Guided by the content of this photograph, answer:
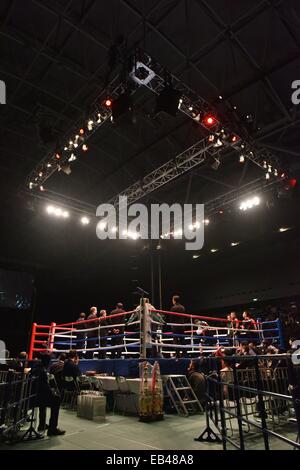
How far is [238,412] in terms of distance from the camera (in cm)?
339

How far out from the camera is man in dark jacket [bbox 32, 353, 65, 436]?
5102 millimetres

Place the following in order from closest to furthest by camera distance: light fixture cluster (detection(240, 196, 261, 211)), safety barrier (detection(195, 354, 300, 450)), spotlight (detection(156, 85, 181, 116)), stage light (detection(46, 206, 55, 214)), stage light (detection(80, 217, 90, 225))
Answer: safety barrier (detection(195, 354, 300, 450)), spotlight (detection(156, 85, 181, 116)), light fixture cluster (detection(240, 196, 261, 211)), stage light (detection(46, 206, 55, 214)), stage light (detection(80, 217, 90, 225))

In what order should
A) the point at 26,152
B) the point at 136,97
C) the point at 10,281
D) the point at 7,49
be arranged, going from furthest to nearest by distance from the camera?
1. the point at 10,281
2. the point at 26,152
3. the point at 136,97
4. the point at 7,49

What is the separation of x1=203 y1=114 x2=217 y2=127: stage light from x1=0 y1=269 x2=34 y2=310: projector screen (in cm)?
1075

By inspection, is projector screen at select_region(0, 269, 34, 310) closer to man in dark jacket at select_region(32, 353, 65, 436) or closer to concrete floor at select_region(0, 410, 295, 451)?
concrete floor at select_region(0, 410, 295, 451)

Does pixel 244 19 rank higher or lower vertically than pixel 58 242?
higher

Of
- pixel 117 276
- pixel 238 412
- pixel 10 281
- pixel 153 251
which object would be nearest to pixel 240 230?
pixel 153 251

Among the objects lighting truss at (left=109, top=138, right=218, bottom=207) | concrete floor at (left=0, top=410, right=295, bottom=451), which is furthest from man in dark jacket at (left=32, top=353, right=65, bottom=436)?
lighting truss at (left=109, top=138, right=218, bottom=207)

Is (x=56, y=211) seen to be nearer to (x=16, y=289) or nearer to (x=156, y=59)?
(x=16, y=289)

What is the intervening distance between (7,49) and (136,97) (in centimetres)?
366

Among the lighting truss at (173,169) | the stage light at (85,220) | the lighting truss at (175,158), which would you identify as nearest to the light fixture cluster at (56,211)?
the stage light at (85,220)

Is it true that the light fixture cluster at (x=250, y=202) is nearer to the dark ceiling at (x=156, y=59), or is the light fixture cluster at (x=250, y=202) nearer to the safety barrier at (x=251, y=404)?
the dark ceiling at (x=156, y=59)
